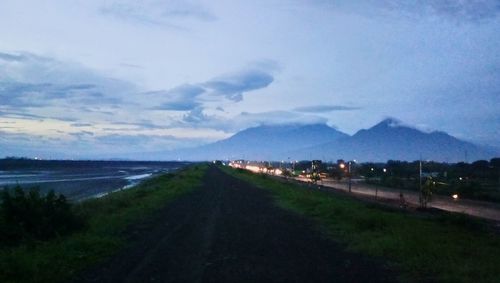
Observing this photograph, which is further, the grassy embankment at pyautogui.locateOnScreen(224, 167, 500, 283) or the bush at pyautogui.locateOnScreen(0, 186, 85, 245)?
the bush at pyautogui.locateOnScreen(0, 186, 85, 245)

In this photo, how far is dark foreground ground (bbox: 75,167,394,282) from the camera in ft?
37.1

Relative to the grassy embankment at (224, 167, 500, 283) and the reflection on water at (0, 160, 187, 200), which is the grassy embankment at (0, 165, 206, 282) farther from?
the grassy embankment at (224, 167, 500, 283)

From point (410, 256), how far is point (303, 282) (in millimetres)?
3732

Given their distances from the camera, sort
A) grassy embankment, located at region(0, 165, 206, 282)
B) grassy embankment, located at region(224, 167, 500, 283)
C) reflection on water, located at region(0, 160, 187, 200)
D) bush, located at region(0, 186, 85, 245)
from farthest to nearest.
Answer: reflection on water, located at region(0, 160, 187, 200) < bush, located at region(0, 186, 85, 245) < grassy embankment, located at region(224, 167, 500, 283) < grassy embankment, located at region(0, 165, 206, 282)

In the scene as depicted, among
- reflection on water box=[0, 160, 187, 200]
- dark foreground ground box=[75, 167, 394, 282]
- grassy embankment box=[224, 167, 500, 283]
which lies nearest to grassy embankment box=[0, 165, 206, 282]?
dark foreground ground box=[75, 167, 394, 282]

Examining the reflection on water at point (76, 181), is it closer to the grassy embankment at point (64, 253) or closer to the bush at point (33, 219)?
the bush at point (33, 219)

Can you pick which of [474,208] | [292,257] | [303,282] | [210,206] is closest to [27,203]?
[292,257]

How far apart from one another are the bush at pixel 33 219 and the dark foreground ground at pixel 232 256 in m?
A: 2.03

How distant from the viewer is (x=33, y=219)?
16.8 meters

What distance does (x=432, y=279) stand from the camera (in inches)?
432

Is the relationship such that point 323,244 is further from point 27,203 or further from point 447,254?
point 27,203

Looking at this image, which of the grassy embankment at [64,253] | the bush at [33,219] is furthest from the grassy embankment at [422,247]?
the bush at [33,219]

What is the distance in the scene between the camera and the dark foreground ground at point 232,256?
37.1ft

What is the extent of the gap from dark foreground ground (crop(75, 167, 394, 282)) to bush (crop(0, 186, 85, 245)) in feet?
6.67
